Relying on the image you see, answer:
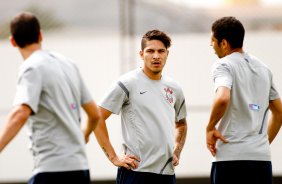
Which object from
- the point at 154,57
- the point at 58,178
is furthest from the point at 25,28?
the point at 154,57

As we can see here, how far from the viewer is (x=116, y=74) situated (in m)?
14.4

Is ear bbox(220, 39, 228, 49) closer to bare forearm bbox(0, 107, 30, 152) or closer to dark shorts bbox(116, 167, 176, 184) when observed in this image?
dark shorts bbox(116, 167, 176, 184)

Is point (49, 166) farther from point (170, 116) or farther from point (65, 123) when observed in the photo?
point (170, 116)

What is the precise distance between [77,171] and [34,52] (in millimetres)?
813

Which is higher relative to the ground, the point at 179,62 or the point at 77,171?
the point at 77,171

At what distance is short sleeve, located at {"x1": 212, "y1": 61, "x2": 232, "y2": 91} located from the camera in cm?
666

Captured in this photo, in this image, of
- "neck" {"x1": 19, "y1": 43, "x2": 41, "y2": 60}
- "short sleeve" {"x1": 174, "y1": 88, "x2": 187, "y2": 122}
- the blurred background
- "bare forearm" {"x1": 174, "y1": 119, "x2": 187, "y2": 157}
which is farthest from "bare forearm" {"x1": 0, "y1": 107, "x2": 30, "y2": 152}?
the blurred background

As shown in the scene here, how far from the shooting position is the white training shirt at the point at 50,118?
567 cm

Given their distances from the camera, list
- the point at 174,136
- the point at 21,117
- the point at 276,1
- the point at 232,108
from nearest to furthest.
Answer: the point at 21,117, the point at 232,108, the point at 174,136, the point at 276,1

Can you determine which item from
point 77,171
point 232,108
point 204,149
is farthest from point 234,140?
point 204,149

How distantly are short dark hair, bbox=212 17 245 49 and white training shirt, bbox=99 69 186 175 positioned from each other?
653 millimetres

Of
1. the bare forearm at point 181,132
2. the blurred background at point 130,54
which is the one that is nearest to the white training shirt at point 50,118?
the bare forearm at point 181,132

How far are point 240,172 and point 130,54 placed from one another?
24.5 feet

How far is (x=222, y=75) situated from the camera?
6727 mm
